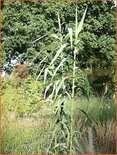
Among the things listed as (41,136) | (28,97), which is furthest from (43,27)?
(41,136)

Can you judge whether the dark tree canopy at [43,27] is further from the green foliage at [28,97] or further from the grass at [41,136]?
the grass at [41,136]

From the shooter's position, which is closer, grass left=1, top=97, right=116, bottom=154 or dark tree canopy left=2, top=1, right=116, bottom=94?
grass left=1, top=97, right=116, bottom=154

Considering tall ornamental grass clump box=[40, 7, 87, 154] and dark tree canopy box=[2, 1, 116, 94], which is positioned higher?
dark tree canopy box=[2, 1, 116, 94]

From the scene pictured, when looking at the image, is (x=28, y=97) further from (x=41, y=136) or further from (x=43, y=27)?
(x=43, y=27)

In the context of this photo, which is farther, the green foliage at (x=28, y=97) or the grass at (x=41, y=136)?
the green foliage at (x=28, y=97)

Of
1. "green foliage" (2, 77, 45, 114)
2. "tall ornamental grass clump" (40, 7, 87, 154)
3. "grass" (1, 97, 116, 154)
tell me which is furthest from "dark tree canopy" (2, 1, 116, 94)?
"tall ornamental grass clump" (40, 7, 87, 154)

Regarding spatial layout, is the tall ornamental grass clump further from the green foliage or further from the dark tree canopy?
the dark tree canopy

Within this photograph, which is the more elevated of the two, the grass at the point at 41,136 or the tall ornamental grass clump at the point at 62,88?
the tall ornamental grass clump at the point at 62,88

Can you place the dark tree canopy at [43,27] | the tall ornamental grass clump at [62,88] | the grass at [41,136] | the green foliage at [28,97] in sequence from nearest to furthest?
the tall ornamental grass clump at [62,88] → the grass at [41,136] → the green foliage at [28,97] → the dark tree canopy at [43,27]

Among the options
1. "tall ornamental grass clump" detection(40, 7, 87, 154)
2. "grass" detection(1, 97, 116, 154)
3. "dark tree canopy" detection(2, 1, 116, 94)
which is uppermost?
"dark tree canopy" detection(2, 1, 116, 94)

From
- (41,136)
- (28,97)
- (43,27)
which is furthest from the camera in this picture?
(43,27)

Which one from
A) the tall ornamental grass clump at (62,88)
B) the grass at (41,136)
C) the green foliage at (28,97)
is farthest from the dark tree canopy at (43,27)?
the tall ornamental grass clump at (62,88)

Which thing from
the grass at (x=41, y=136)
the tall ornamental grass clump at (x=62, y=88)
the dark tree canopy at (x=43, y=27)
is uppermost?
the dark tree canopy at (x=43, y=27)

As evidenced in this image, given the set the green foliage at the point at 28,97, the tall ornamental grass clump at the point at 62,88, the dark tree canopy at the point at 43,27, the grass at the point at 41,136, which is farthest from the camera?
the dark tree canopy at the point at 43,27
